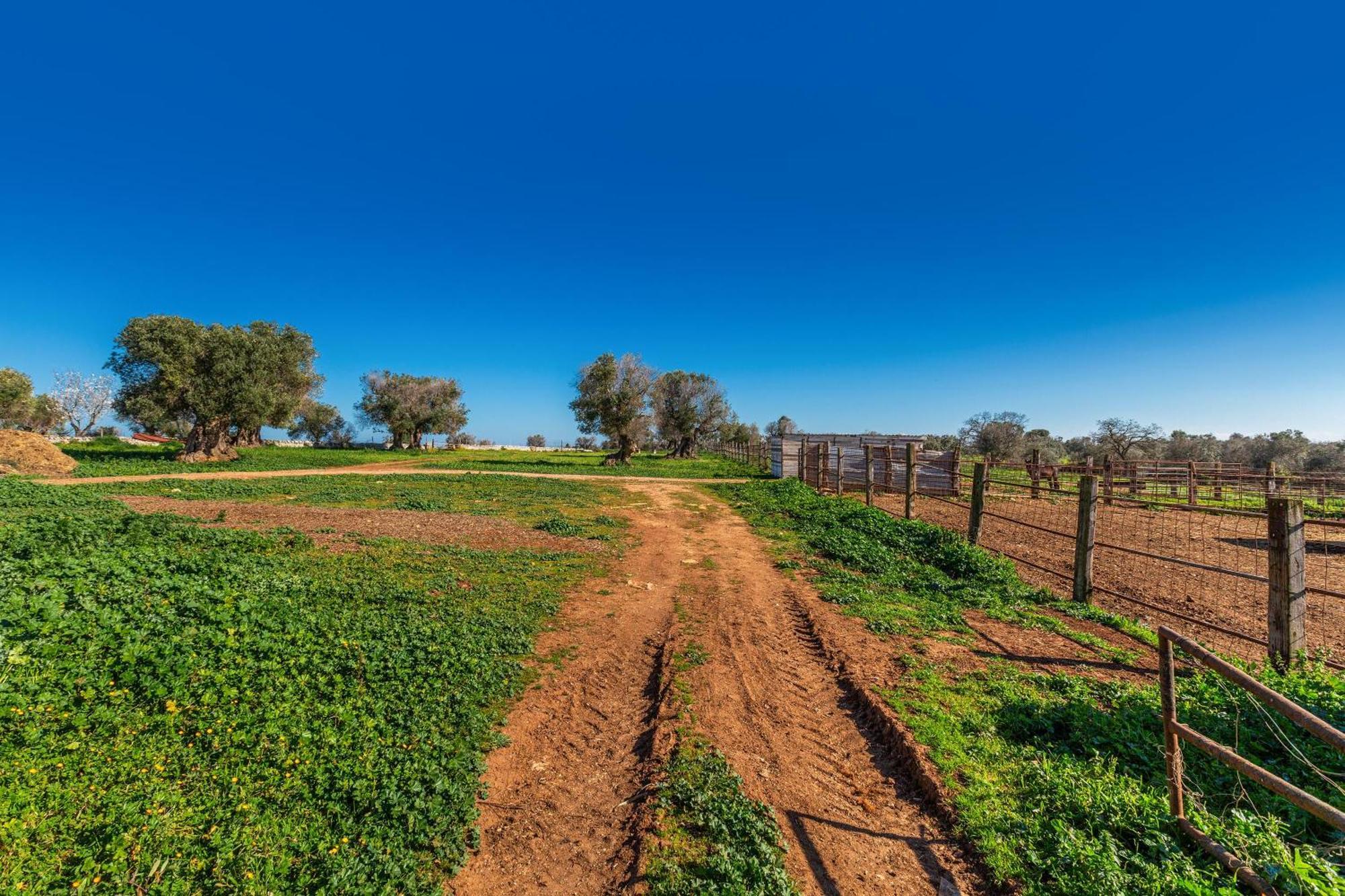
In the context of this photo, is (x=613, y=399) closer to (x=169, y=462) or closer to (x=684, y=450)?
(x=684, y=450)

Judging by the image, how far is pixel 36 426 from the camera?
5947 centimetres

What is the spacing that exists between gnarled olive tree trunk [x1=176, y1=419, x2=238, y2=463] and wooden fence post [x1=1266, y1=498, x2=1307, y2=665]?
4304 cm

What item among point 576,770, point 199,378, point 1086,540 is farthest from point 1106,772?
point 199,378

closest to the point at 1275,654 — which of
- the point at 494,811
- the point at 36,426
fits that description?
the point at 494,811

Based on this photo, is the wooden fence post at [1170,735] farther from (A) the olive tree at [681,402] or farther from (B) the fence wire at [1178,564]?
(A) the olive tree at [681,402]

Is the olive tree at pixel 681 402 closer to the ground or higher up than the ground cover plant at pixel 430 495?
higher up

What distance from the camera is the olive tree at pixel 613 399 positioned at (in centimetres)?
4341

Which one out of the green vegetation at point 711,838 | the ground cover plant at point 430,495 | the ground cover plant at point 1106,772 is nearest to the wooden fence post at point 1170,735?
the ground cover plant at point 1106,772

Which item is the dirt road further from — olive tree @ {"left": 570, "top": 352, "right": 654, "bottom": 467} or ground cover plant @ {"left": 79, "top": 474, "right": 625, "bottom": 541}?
olive tree @ {"left": 570, "top": 352, "right": 654, "bottom": 467}

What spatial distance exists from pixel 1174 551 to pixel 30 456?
148 feet

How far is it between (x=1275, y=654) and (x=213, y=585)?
1280 centimetres

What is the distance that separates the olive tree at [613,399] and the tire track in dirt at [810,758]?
35590mm

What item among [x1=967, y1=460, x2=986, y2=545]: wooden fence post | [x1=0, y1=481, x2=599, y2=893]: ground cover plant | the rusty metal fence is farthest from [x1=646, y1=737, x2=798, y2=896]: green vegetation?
[x1=967, y1=460, x2=986, y2=545]: wooden fence post

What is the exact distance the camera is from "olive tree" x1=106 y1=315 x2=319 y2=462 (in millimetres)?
27984
